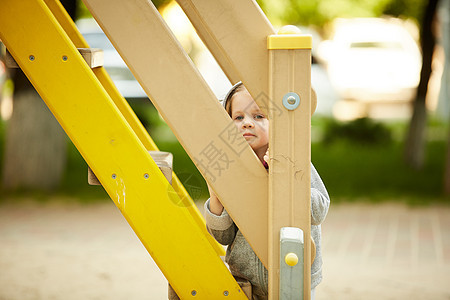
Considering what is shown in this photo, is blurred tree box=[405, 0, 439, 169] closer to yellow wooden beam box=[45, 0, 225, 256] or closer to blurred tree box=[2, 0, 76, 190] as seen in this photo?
blurred tree box=[2, 0, 76, 190]

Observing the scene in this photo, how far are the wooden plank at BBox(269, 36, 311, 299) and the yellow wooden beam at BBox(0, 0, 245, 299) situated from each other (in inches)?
11.7

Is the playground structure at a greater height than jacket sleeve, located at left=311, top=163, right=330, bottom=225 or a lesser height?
greater

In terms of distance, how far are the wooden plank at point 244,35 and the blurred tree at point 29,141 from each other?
18.4 feet

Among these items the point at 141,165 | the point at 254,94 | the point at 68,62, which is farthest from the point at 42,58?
the point at 254,94

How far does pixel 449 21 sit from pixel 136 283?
33.9ft

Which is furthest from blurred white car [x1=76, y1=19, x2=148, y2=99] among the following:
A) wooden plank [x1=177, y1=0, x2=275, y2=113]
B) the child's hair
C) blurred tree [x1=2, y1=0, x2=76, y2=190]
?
wooden plank [x1=177, y1=0, x2=275, y2=113]

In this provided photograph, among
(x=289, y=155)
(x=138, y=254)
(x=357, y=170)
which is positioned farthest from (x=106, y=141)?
(x=357, y=170)

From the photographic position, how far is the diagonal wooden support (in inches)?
81.9

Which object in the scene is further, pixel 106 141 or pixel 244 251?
pixel 244 251

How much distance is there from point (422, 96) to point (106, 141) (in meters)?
7.40

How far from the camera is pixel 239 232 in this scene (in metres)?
2.49

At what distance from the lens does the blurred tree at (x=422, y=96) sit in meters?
8.79

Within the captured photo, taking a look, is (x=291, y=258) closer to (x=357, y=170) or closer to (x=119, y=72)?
(x=357, y=170)

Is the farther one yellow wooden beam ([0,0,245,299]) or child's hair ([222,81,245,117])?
child's hair ([222,81,245,117])
